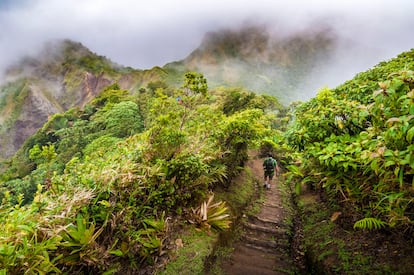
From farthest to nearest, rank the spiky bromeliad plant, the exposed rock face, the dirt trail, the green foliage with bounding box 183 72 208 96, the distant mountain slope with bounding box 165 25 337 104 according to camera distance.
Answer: the exposed rock face < the distant mountain slope with bounding box 165 25 337 104 < the green foliage with bounding box 183 72 208 96 < the spiky bromeliad plant < the dirt trail

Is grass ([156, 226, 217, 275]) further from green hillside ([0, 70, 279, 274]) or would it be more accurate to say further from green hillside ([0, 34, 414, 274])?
green hillside ([0, 70, 279, 274])

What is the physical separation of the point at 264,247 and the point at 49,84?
120 metres

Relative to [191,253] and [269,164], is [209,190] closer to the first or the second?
[191,253]

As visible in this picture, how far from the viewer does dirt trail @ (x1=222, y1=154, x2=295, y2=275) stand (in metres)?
5.13

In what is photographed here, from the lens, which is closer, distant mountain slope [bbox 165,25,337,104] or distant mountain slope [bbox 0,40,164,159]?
distant mountain slope [bbox 165,25,337,104]

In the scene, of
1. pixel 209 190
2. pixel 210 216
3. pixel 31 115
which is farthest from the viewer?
pixel 31 115

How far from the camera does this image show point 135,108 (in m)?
21.2

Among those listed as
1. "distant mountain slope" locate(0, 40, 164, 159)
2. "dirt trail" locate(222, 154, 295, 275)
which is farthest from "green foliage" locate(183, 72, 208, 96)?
"distant mountain slope" locate(0, 40, 164, 159)

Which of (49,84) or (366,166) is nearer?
(366,166)

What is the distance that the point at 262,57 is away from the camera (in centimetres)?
8881

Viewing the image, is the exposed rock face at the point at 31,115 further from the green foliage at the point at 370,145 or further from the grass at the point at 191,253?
the green foliage at the point at 370,145

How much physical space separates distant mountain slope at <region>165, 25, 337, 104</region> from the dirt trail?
62.8 meters

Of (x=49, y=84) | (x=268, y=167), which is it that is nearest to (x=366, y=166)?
(x=268, y=167)

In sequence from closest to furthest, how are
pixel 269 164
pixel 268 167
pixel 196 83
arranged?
pixel 196 83, pixel 269 164, pixel 268 167
